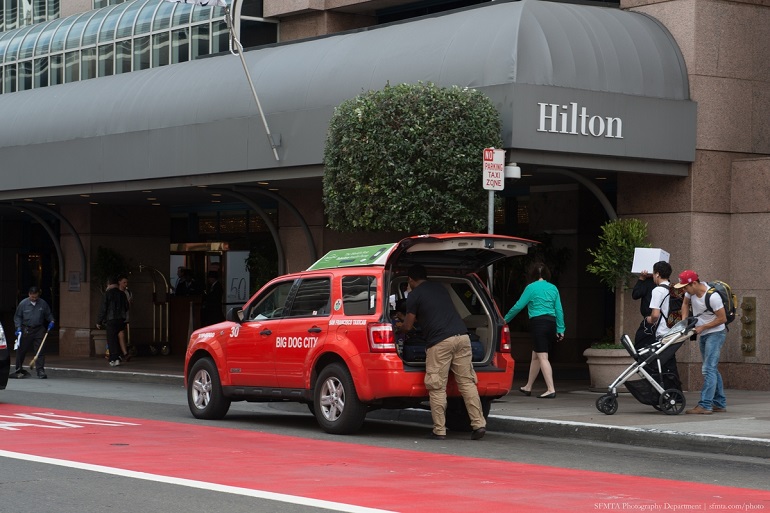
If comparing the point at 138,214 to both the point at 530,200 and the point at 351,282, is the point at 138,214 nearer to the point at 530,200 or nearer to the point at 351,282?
the point at 530,200

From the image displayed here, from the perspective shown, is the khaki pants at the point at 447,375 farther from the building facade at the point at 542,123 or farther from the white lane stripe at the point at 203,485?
the building facade at the point at 542,123

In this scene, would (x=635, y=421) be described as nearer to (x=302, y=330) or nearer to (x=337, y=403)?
(x=337, y=403)

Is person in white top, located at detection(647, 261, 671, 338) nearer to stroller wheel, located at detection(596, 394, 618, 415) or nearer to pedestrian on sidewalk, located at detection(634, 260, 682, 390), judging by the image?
pedestrian on sidewalk, located at detection(634, 260, 682, 390)

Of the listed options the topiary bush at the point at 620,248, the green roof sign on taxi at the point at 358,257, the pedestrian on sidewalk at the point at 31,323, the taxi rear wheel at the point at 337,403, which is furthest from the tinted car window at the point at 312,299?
the pedestrian on sidewalk at the point at 31,323

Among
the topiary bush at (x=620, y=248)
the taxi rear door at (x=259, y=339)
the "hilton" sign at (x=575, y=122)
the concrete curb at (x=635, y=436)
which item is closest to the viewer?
the concrete curb at (x=635, y=436)

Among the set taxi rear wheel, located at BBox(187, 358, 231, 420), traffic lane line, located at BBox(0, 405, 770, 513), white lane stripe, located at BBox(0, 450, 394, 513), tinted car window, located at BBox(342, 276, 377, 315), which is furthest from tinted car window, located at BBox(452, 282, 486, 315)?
white lane stripe, located at BBox(0, 450, 394, 513)

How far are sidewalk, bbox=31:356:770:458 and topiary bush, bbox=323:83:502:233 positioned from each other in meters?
2.67

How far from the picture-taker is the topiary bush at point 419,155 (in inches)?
680

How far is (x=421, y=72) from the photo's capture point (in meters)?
19.0

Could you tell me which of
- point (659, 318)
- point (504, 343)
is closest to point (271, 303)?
point (504, 343)

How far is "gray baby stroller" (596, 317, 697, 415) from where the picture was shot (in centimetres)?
1506

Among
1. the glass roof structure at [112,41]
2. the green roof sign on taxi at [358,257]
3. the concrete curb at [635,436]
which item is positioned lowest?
the concrete curb at [635,436]

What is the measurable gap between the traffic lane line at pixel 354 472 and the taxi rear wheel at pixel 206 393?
3.86ft

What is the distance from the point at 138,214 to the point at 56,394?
36.6 ft
